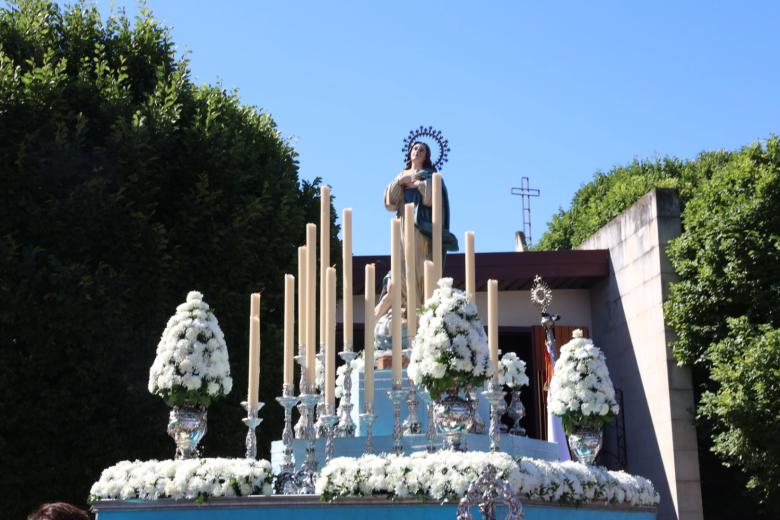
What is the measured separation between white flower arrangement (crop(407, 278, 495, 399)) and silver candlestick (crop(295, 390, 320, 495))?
1.35m

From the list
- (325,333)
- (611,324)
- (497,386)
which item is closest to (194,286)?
(325,333)

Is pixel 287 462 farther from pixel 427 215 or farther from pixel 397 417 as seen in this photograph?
pixel 427 215

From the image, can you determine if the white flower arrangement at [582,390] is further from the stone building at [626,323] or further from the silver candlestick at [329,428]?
the stone building at [626,323]

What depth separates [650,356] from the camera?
812 inches

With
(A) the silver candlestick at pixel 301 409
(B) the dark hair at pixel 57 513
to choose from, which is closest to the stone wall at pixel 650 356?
(A) the silver candlestick at pixel 301 409

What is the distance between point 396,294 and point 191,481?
3006 mm

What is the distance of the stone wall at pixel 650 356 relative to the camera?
19.4m

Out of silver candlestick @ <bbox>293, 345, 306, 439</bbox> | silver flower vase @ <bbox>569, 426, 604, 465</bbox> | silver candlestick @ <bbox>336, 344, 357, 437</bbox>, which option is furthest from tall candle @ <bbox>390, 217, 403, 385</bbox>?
silver flower vase @ <bbox>569, 426, 604, 465</bbox>

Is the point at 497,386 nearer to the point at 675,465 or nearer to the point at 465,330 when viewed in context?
the point at 465,330

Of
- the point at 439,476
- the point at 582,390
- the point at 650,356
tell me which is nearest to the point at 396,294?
the point at 582,390

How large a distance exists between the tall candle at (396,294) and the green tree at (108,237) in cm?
556

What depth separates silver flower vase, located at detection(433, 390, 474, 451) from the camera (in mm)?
9102

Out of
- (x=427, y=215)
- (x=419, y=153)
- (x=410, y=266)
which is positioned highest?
(x=419, y=153)

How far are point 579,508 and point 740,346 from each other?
9764 millimetres
